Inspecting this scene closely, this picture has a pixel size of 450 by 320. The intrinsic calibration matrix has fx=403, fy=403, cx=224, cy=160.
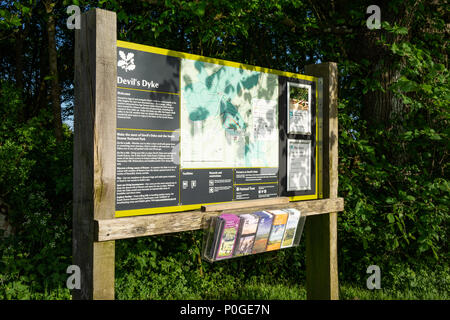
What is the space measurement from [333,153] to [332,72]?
782 millimetres

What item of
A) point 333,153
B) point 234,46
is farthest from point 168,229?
point 234,46

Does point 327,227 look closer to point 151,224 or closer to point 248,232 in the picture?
point 248,232

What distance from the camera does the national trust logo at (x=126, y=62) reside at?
2538mm

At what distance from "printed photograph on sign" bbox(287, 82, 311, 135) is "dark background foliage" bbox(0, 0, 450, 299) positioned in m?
1.27

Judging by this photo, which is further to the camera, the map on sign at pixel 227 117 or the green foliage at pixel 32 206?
the green foliage at pixel 32 206

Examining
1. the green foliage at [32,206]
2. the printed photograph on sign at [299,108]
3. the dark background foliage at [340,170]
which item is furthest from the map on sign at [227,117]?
the green foliage at [32,206]

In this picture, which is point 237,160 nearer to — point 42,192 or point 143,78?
point 143,78

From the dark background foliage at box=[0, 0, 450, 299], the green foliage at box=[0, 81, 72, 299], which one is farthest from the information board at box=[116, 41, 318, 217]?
the green foliage at box=[0, 81, 72, 299]

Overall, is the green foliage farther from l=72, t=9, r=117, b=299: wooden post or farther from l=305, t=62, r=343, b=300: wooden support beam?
l=305, t=62, r=343, b=300: wooden support beam

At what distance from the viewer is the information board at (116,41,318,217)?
2.58 metres

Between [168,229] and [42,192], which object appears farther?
[42,192]

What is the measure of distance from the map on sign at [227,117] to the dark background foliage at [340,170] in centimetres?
155

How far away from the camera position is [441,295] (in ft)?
16.1

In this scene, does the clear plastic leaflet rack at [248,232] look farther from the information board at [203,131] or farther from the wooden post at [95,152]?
the wooden post at [95,152]
